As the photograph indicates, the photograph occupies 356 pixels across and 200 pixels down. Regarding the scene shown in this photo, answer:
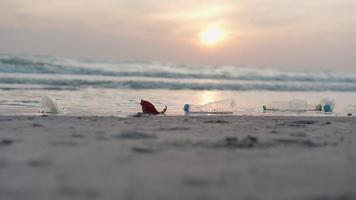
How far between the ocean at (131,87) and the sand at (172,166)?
A: 14.4ft

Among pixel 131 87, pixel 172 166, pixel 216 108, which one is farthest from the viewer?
pixel 131 87

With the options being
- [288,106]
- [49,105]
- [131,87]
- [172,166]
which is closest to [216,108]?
[288,106]

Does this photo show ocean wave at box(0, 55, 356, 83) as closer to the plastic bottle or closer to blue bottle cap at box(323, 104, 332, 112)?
the plastic bottle

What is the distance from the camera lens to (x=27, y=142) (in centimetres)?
409

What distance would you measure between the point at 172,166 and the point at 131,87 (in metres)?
16.4

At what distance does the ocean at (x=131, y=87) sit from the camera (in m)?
10.9

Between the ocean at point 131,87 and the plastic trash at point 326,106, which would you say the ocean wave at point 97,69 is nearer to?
the ocean at point 131,87

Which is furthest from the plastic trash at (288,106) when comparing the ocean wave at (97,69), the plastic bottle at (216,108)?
the ocean wave at (97,69)

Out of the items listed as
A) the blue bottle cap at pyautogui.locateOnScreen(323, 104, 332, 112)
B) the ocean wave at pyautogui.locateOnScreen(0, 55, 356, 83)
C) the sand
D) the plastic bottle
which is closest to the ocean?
the ocean wave at pyautogui.locateOnScreen(0, 55, 356, 83)

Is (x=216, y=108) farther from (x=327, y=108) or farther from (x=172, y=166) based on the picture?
(x=172, y=166)

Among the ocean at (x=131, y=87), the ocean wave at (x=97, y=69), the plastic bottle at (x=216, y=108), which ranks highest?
the ocean wave at (x=97, y=69)

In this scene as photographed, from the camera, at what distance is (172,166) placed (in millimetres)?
3150

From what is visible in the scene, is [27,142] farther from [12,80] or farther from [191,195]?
[12,80]

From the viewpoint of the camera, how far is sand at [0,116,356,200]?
2525mm
